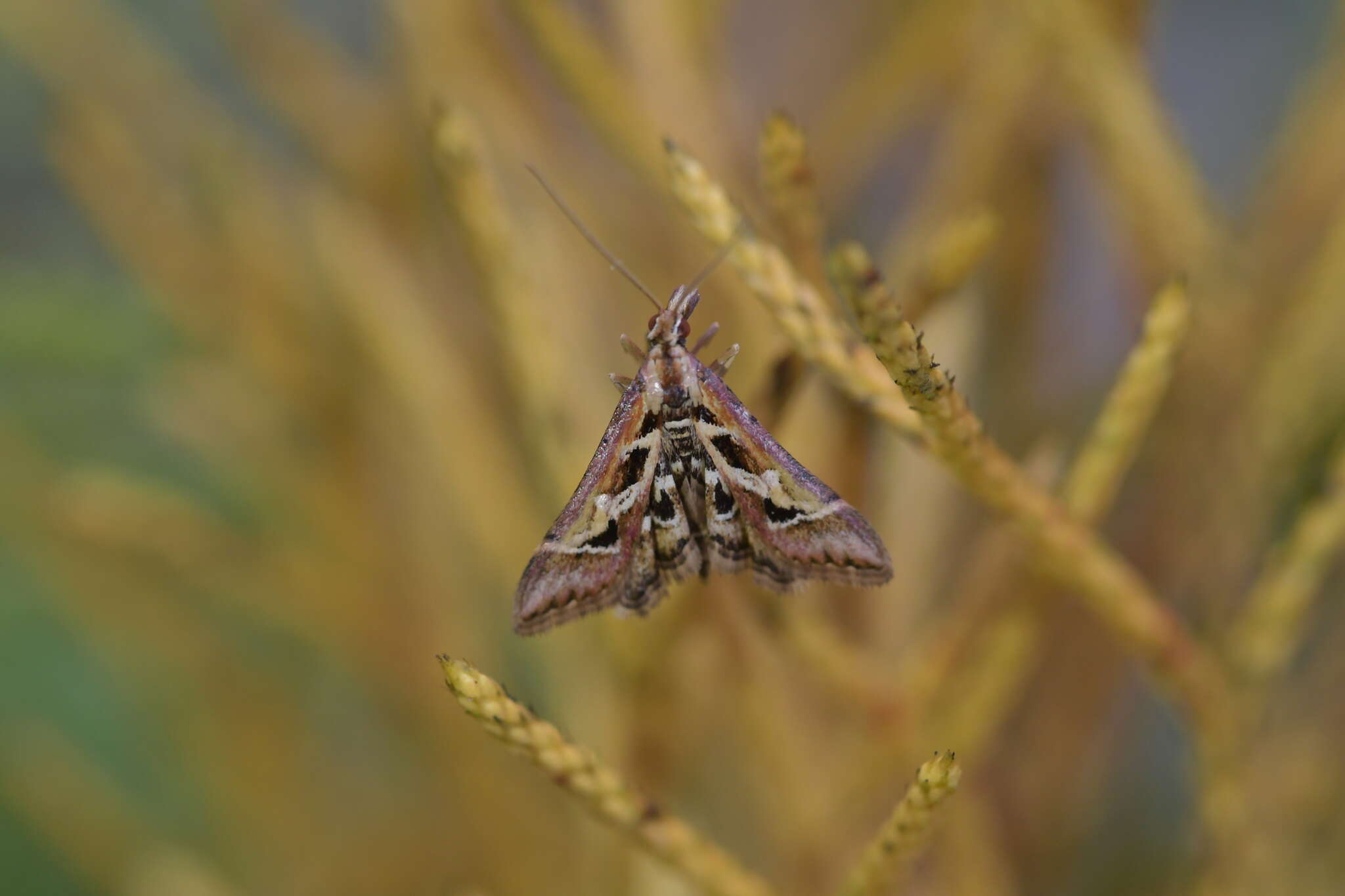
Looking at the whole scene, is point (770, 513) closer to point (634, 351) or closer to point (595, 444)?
point (634, 351)

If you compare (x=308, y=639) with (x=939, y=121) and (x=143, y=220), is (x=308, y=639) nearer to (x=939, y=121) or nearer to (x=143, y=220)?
(x=143, y=220)

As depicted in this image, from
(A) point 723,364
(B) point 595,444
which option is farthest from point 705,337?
(B) point 595,444

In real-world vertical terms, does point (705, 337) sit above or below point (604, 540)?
above

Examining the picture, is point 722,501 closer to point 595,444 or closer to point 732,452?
point 732,452

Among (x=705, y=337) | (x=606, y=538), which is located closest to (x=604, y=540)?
(x=606, y=538)

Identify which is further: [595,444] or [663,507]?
[595,444]

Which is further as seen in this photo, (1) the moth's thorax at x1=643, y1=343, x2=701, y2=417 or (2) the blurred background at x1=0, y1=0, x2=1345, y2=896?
(2) the blurred background at x1=0, y1=0, x2=1345, y2=896

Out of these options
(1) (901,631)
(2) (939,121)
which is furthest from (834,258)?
(2) (939,121)

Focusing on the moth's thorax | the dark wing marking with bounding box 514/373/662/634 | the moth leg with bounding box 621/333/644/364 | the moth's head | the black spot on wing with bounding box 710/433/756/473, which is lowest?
the dark wing marking with bounding box 514/373/662/634
